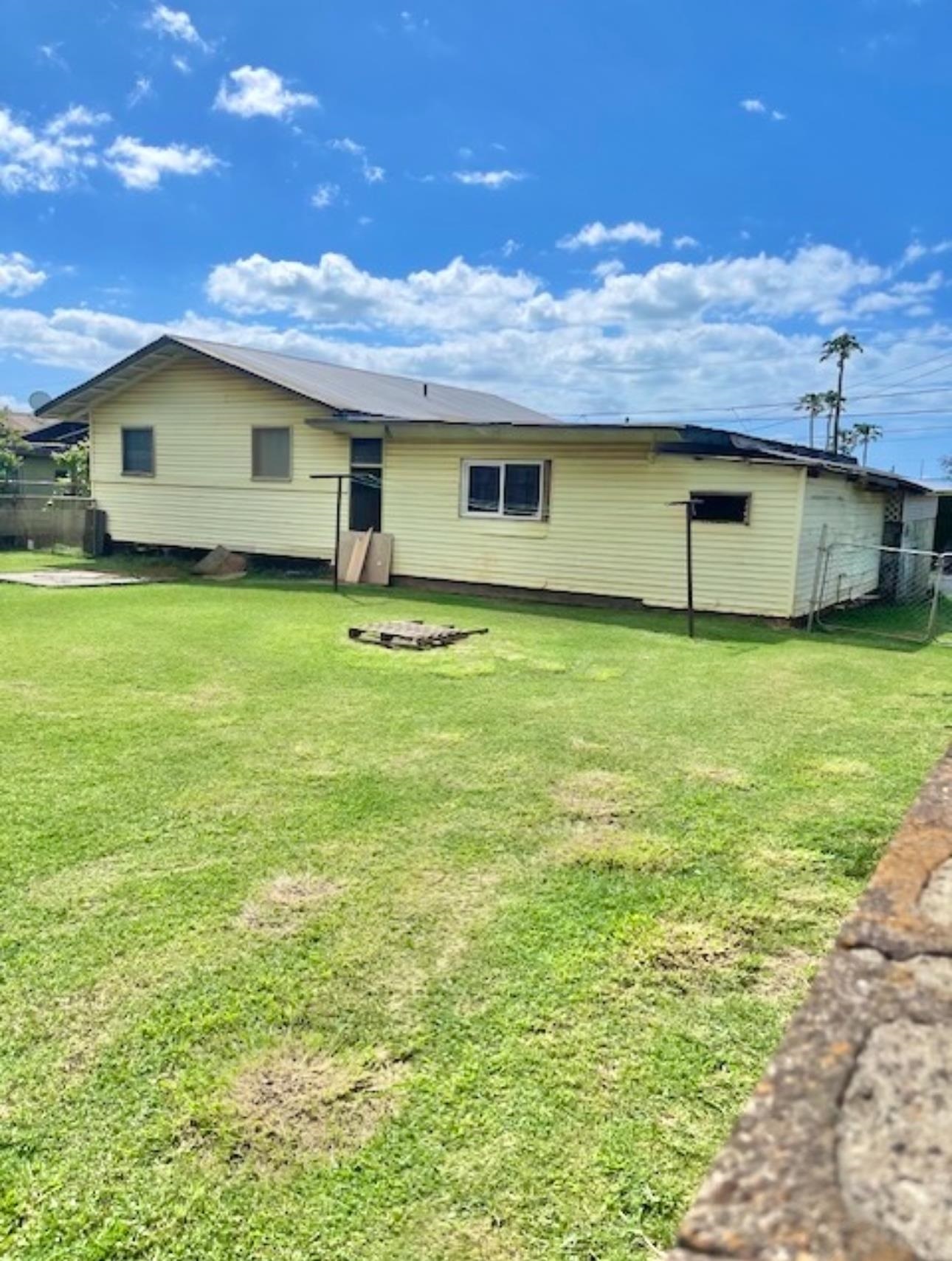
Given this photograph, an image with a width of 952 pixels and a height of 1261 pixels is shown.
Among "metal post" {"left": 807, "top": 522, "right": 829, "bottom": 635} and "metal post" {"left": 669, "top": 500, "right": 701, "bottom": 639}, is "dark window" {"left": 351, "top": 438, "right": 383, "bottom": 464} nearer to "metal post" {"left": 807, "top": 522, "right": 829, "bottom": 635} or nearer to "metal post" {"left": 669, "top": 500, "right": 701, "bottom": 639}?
"metal post" {"left": 669, "top": 500, "right": 701, "bottom": 639}

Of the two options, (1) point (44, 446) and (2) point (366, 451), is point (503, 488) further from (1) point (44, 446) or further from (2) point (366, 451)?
(1) point (44, 446)

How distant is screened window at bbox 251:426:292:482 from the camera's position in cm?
1445

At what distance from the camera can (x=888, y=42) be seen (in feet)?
41.7

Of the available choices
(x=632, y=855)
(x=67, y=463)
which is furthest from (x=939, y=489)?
(x=67, y=463)

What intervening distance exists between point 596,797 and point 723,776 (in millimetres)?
839

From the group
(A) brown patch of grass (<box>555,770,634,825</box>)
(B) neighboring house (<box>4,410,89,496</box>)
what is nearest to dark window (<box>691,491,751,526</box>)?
(A) brown patch of grass (<box>555,770,634,825</box>)

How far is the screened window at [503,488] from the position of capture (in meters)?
12.2

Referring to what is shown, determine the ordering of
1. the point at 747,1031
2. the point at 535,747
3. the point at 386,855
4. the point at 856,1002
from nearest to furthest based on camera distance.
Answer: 1. the point at 856,1002
2. the point at 747,1031
3. the point at 386,855
4. the point at 535,747

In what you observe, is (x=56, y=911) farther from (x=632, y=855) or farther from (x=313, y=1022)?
(x=632, y=855)

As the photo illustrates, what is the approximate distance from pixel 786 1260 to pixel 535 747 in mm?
4442

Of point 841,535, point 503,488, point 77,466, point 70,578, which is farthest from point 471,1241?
point 77,466

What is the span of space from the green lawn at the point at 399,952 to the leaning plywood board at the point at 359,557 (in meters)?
7.57

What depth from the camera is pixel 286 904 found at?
3064 millimetres

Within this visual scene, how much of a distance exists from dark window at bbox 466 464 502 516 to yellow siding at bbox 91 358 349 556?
2.40 meters
